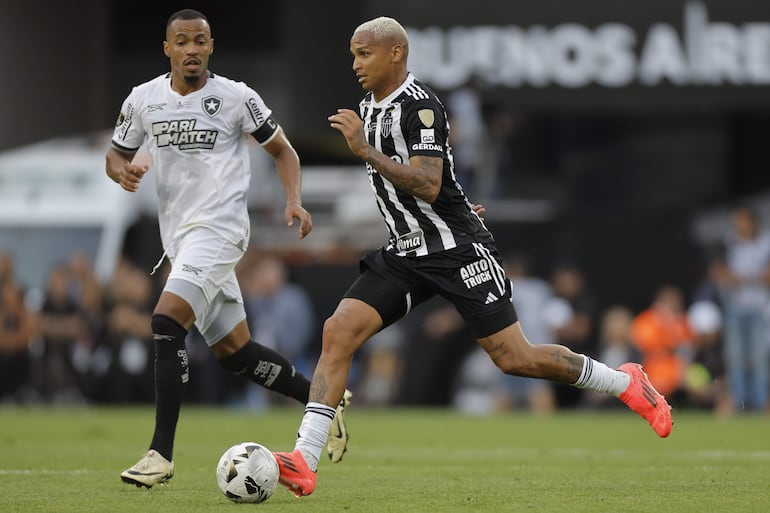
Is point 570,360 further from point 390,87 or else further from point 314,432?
point 390,87

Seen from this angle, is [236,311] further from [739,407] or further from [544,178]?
[544,178]

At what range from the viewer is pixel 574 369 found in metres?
7.88

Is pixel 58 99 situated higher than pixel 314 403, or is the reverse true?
pixel 58 99

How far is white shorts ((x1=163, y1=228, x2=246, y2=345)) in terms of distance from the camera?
811 centimetres

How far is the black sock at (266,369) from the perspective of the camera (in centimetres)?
871

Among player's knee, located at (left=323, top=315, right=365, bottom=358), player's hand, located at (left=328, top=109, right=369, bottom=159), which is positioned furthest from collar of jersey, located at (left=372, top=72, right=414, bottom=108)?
player's knee, located at (left=323, top=315, right=365, bottom=358)

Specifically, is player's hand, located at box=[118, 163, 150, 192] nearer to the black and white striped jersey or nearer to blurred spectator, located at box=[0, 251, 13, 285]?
the black and white striped jersey

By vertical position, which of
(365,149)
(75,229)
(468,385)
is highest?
(365,149)

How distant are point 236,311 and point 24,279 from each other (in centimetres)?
1414

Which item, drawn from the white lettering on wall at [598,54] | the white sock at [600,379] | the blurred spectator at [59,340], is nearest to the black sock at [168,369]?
the white sock at [600,379]

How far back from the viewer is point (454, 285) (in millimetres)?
7629

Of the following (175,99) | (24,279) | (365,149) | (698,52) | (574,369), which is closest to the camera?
(365,149)

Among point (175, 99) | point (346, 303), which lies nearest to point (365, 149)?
point (346, 303)

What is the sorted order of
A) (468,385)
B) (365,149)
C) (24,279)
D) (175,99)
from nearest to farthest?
(365,149) < (175,99) < (468,385) < (24,279)
